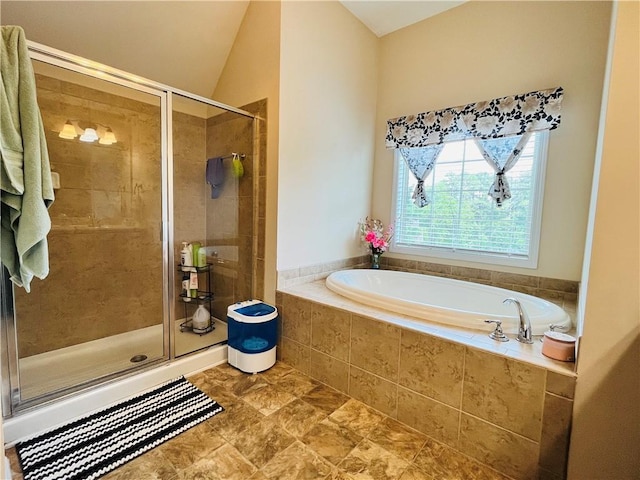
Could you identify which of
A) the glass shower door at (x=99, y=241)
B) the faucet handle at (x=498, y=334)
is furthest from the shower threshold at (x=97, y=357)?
the faucet handle at (x=498, y=334)

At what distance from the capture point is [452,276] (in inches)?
107

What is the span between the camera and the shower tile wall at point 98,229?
2.11 m

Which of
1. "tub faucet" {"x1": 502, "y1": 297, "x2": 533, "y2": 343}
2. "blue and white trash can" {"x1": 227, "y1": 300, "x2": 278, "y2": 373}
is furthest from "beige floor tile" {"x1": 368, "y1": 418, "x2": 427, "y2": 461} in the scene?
"blue and white trash can" {"x1": 227, "y1": 300, "x2": 278, "y2": 373}

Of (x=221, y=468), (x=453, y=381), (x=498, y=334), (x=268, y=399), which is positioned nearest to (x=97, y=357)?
(x=268, y=399)

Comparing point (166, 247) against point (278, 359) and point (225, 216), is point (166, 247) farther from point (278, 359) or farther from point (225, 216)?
point (278, 359)

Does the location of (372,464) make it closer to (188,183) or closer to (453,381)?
(453,381)

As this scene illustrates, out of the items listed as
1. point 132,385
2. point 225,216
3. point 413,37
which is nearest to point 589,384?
point 132,385

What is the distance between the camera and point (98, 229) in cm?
237

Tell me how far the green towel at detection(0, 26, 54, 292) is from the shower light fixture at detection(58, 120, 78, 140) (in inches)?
40.6

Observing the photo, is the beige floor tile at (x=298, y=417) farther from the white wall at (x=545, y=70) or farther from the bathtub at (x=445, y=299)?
the white wall at (x=545, y=70)

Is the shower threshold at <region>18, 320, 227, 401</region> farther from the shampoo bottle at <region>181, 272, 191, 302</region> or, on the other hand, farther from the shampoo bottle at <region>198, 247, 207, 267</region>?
the shampoo bottle at <region>198, 247, 207, 267</region>

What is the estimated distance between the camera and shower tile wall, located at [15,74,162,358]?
2.11 m

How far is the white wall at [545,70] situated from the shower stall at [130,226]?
170 cm

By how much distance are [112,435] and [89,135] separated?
6.72ft
